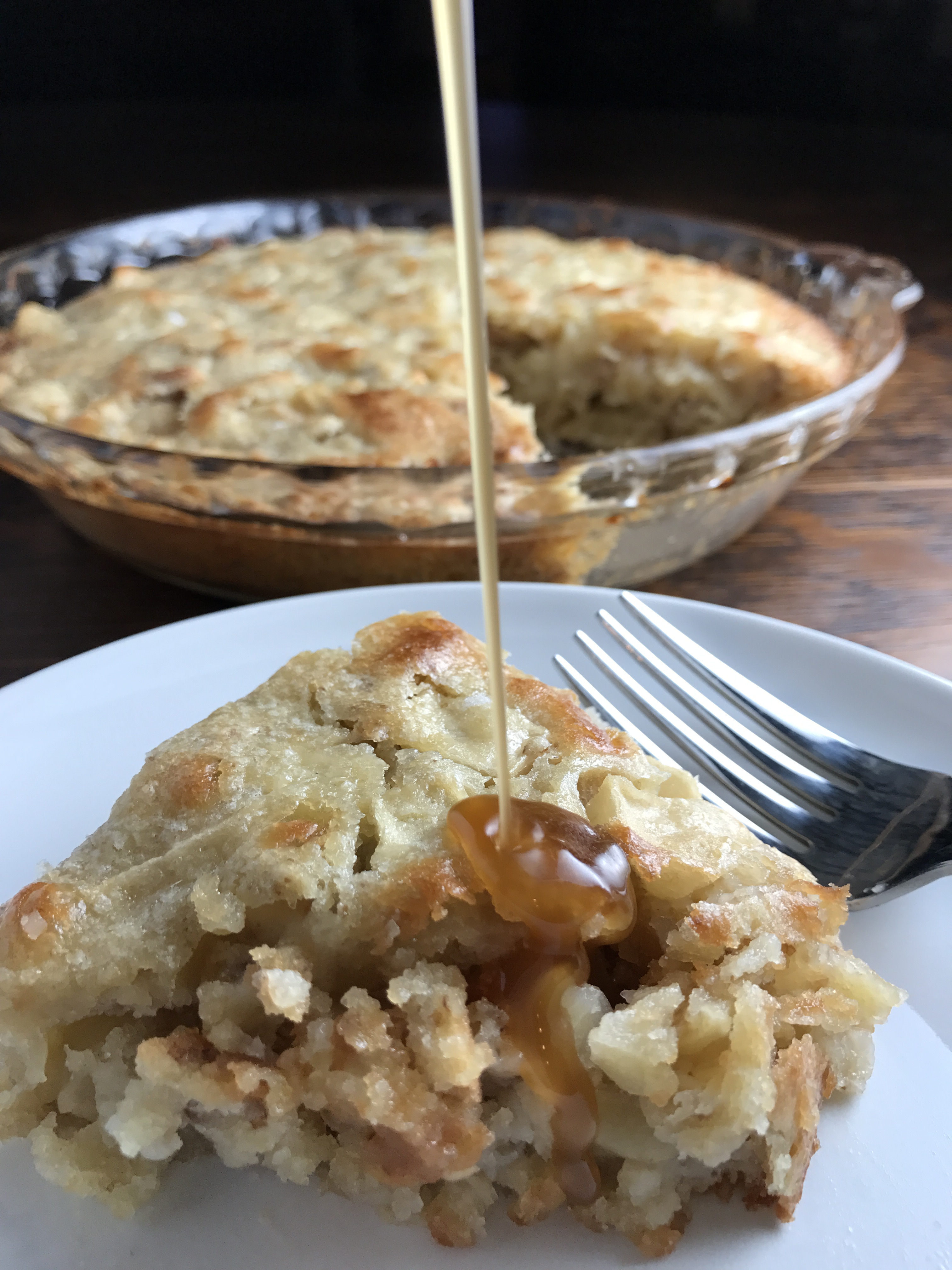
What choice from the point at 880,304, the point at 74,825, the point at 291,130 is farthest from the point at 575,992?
the point at 291,130

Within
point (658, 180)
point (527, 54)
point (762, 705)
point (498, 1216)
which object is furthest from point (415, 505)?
point (527, 54)

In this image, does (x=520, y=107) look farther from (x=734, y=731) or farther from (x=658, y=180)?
(x=734, y=731)

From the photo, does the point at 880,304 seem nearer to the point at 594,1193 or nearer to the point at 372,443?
the point at 372,443

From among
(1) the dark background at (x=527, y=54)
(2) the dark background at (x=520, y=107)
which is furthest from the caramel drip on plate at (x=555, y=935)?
(1) the dark background at (x=527, y=54)

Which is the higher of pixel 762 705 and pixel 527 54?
pixel 527 54

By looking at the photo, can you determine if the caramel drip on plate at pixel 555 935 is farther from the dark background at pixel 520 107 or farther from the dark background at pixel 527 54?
the dark background at pixel 527 54

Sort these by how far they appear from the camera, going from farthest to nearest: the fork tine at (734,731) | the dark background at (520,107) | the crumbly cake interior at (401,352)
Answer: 1. the dark background at (520,107)
2. the crumbly cake interior at (401,352)
3. the fork tine at (734,731)
